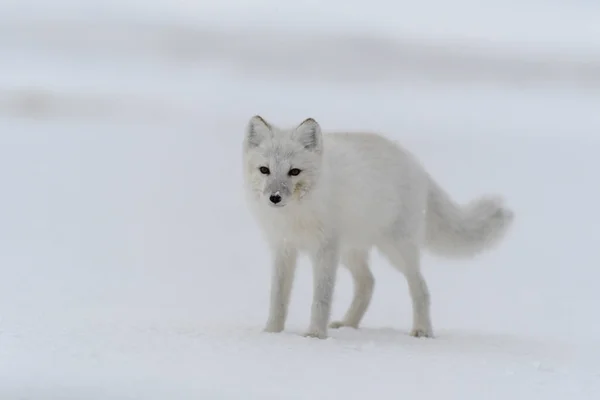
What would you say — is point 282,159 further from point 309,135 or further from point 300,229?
point 300,229

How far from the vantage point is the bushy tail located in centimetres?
442

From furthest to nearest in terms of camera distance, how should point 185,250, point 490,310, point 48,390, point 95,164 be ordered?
point 95,164, point 185,250, point 490,310, point 48,390

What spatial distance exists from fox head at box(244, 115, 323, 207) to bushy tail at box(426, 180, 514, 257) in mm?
870

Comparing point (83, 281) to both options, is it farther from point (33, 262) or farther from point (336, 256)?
point (336, 256)

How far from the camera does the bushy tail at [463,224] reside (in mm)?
4418

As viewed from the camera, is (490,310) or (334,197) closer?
(334,197)

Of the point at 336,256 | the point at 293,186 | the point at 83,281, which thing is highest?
the point at 293,186

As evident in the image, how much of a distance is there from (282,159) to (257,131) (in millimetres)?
178

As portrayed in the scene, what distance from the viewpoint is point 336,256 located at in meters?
3.83

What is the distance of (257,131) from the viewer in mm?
3760

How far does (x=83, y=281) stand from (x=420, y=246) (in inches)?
80.2

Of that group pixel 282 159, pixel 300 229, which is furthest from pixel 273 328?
pixel 282 159

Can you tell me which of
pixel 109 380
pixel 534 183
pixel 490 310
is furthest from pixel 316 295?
pixel 534 183

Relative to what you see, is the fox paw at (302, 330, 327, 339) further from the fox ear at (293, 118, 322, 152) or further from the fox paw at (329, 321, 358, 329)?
the fox ear at (293, 118, 322, 152)
